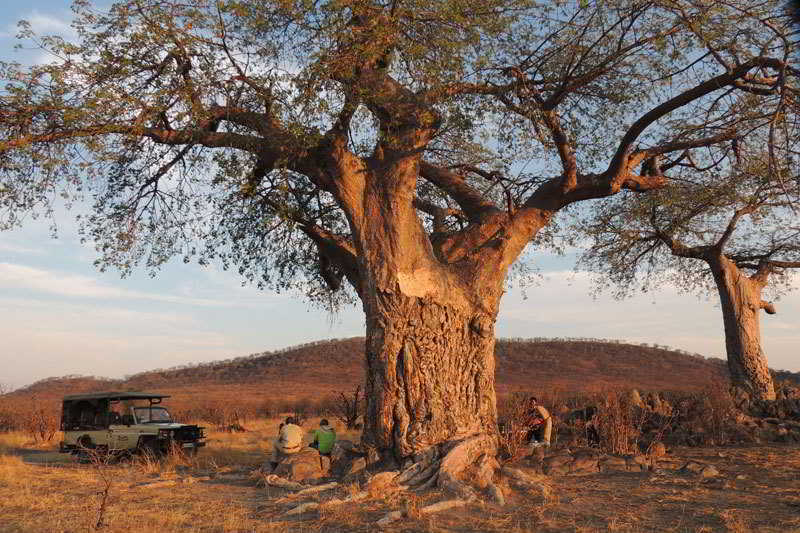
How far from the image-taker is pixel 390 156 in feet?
39.8

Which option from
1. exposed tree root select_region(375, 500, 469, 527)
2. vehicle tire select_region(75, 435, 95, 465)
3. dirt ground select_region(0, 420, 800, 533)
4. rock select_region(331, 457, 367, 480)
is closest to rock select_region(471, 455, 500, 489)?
dirt ground select_region(0, 420, 800, 533)

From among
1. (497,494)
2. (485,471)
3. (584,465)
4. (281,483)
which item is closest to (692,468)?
(584,465)

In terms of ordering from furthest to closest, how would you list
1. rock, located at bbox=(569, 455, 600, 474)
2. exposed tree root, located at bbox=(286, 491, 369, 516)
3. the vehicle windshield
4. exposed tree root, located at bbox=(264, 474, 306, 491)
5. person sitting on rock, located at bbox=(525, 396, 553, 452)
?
the vehicle windshield → person sitting on rock, located at bbox=(525, 396, 553, 452) → rock, located at bbox=(569, 455, 600, 474) → exposed tree root, located at bbox=(264, 474, 306, 491) → exposed tree root, located at bbox=(286, 491, 369, 516)

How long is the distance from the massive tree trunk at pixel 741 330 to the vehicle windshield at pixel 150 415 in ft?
51.0

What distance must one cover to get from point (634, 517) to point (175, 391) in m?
52.6

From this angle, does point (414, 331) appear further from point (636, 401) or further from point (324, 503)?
point (636, 401)

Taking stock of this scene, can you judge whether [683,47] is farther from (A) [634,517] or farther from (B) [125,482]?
(B) [125,482]

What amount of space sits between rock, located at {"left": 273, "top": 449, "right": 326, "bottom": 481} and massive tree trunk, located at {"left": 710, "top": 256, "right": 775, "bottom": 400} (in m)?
13.5

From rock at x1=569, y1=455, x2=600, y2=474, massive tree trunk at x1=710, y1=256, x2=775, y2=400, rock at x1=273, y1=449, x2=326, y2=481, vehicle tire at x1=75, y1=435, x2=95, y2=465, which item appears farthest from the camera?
massive tree trunk at x1=710, y1=256, x2=775, y2=400

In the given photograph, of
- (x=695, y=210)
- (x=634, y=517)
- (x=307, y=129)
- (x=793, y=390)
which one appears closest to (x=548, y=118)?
(x=307, y=129)

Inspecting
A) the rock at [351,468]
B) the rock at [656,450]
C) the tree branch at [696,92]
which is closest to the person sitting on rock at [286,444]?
the rock at [351,468]

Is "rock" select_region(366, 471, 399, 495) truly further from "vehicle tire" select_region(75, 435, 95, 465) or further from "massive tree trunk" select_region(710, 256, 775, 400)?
"massive tree trunk" select_region(710, 256, 775, 400)

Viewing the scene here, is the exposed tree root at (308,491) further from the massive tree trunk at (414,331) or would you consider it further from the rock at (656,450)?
the rock at (656,450)

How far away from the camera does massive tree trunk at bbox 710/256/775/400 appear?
797 inches
